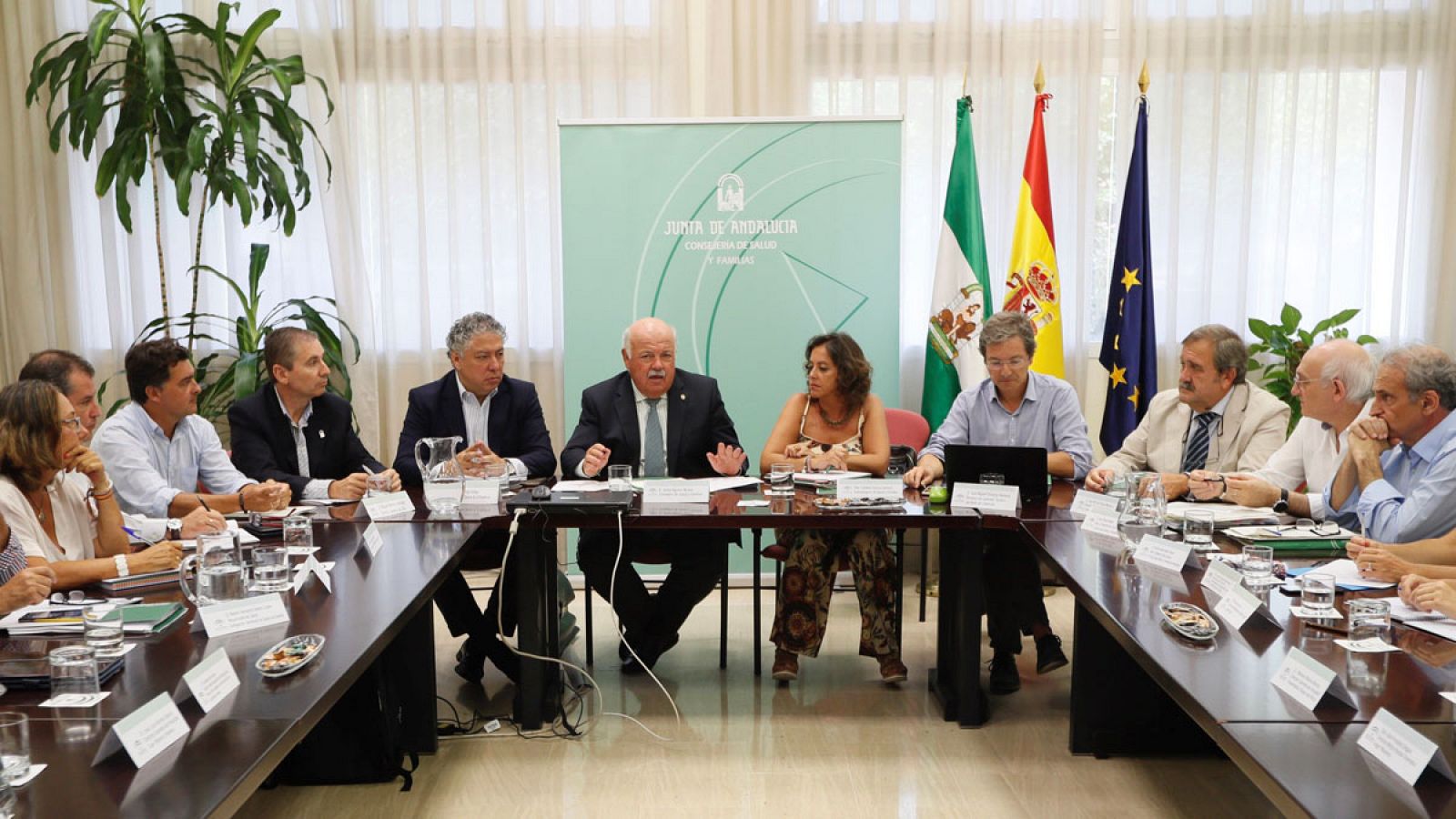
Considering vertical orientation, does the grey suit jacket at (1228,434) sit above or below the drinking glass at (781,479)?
above

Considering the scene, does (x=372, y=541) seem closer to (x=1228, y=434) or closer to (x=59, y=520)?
(x=59, y=520)

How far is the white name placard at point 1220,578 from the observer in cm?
236

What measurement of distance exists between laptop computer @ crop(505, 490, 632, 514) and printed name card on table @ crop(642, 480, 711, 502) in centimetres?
14

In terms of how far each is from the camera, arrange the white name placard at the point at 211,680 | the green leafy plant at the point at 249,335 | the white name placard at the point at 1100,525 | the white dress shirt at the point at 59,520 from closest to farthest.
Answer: the white name placard at the point at 211,680, the white dress shirt at the point at 59,520, the white name placard at the point at 1100,525, the green leafy plant at the point at 249,335

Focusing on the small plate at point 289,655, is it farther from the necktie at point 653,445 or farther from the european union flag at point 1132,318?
the european union flag at point 1132,318

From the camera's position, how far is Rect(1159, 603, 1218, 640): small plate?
2139 mm

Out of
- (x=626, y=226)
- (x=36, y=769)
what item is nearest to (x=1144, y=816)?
(x=36, y=769)

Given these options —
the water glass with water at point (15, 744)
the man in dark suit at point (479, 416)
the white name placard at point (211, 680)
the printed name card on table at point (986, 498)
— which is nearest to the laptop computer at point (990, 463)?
the printed name card on table at point (986, 498)

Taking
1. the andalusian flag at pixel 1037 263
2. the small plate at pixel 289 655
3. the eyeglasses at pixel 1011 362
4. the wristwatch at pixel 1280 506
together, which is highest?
the andalusian flag at pixel 1037 263

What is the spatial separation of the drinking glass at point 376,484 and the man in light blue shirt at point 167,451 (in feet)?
0.78

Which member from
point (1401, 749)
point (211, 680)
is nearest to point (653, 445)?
point (211, 680)

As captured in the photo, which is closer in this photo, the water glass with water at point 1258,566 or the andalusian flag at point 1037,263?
the water glass with water at point 1258,566

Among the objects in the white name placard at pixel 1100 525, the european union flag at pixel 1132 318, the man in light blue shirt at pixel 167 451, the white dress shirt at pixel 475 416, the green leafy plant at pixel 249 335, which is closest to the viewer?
the white name placard at pixel 1100 525

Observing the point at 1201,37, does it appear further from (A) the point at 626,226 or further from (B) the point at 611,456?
(B) the point at 611,456
